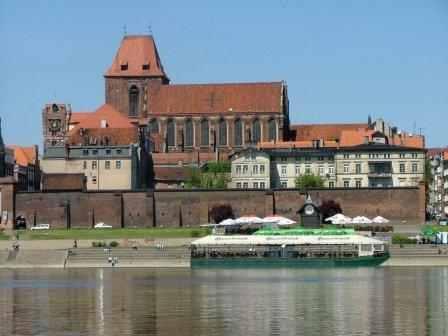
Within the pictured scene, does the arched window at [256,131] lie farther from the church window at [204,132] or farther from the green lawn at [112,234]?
the green lawn at [112,234]

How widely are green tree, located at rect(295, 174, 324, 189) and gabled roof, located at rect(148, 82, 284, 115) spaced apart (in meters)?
21.3

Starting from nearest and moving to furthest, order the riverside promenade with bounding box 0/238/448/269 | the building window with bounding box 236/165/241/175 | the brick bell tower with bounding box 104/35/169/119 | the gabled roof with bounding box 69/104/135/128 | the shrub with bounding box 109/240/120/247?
1. the riverside promenade with bounding box 0/238/448/269
2. the shrub with bounding box 109/240/120/247
3. the building window with bounding box 236/165/241/175
4. the gabled roof with bounding box 69/104/135/128
5. the brick bell tower with bounding box 104/35/169/119

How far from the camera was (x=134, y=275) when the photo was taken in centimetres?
7950

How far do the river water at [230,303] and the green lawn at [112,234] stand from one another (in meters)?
30.4

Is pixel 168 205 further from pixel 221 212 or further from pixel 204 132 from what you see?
pixel 204 132

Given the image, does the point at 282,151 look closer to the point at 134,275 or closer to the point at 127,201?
the point at 127,201

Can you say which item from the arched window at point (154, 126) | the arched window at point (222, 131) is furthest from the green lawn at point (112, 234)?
the arched window at point (222, 131)

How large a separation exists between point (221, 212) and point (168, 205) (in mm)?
4940

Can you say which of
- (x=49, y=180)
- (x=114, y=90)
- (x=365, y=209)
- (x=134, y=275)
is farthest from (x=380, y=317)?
(x=114, y=90)

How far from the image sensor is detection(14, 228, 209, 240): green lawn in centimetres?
11062

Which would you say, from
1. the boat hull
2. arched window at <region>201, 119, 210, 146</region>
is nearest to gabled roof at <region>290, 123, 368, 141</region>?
arched window at <region>201, 119, 210, 146</region>

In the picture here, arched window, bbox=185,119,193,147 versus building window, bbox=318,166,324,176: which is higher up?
arched window, bbox=185,119,193,147

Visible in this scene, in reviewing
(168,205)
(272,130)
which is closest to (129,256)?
(168,205)

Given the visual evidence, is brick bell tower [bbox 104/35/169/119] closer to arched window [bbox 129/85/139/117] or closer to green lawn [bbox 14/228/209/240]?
arched window [bbox 129/85/139/117]
